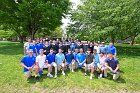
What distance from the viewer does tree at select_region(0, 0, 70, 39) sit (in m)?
27.0

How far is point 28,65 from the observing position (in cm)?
1231

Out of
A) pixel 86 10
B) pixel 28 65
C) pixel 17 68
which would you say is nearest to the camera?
pixel 28 65

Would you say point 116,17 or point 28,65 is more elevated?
point 116,17

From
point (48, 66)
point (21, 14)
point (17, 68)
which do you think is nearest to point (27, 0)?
point (21, 14)

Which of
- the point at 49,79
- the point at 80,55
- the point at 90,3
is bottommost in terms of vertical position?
the point at 49,79

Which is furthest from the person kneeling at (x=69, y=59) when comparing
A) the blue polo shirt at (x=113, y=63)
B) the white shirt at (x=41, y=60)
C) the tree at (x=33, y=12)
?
the tree at (x=33, y=12)

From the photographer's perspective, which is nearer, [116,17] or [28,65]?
[28,65]

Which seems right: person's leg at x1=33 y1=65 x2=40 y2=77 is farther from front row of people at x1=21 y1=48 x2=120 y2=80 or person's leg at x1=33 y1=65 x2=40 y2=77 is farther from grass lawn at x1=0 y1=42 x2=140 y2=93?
grass lawn at x1=0 y1=42 x2=140 y2=93

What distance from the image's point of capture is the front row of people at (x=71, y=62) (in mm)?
12352

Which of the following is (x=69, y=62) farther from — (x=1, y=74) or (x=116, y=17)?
(x=116, y=17)

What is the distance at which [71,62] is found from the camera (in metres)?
14.0

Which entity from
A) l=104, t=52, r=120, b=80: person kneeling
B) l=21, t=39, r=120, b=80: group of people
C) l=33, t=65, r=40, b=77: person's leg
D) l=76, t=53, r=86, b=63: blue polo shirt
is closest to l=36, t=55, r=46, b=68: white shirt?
l=21, t=39, r=120, b=80: group of people

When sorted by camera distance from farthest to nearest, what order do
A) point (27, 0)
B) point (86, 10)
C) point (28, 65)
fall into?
1. point (27, 0)
2. point (86, 10)
3. point (28, 65)

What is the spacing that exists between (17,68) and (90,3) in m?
13.0
